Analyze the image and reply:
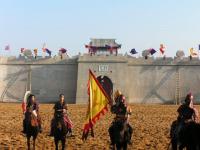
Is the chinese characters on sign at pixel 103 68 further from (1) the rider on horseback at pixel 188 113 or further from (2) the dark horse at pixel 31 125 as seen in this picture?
(1) the rider on horseback at pixel 188 113

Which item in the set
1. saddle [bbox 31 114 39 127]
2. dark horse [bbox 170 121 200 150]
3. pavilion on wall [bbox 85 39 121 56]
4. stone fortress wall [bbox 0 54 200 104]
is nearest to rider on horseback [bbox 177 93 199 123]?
dark horse [bbox 170 121 200 150]

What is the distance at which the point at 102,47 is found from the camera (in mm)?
60469

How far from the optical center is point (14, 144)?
16484 millimetres

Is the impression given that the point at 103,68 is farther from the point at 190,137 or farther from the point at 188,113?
the point at 190,137

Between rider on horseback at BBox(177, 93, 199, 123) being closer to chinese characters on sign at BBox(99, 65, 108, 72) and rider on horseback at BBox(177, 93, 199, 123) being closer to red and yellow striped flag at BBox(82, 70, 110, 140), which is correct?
red and yellow striped flag at BBox(82, 70, 110, 140)

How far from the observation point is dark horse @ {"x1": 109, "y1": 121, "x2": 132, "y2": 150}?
12.4 meters

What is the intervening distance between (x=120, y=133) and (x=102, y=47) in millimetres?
48465

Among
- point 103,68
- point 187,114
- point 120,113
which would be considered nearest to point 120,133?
point 120,113

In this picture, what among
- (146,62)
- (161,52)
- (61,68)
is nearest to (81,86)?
(61,68)

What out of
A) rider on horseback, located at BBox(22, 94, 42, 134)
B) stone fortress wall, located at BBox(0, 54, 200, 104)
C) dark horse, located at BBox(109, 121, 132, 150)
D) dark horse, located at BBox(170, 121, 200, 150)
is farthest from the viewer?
stone fortress wall, located at BBox(0, 54, 200, 104)

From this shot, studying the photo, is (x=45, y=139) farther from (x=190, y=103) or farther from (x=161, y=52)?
(x=161, y=52)

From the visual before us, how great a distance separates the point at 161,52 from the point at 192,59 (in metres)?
4.99

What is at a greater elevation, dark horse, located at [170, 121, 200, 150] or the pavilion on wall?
the pavilion on wall

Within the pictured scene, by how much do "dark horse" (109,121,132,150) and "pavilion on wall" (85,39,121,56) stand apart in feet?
154
